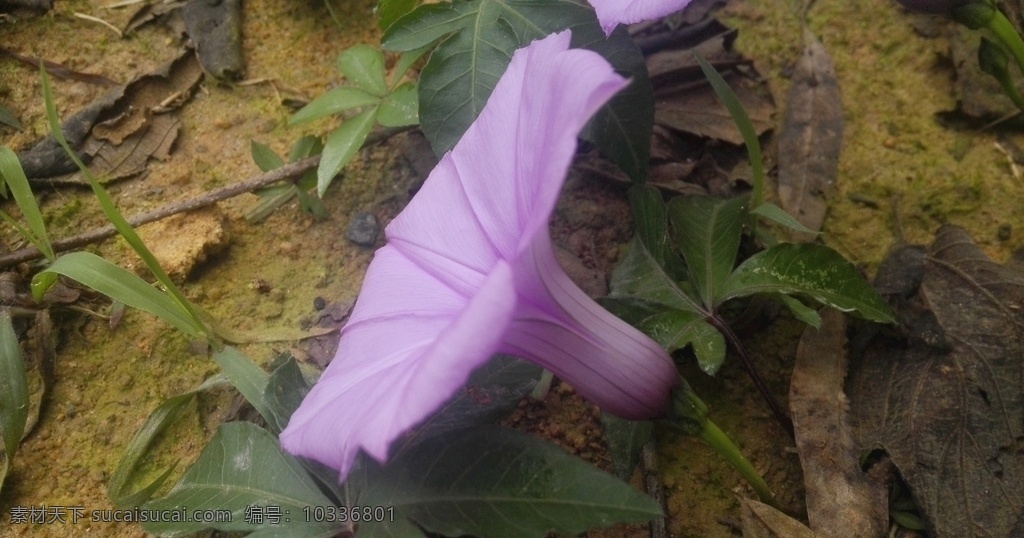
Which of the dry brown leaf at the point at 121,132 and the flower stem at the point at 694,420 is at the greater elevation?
the dry brown leaf at the point at 121,132

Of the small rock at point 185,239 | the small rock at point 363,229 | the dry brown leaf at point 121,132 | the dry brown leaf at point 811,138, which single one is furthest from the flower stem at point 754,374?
the dry brown leaf at point 121,132

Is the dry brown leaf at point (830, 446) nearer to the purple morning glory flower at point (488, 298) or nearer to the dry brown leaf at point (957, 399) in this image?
the dry brown leaf at point (957, 399)

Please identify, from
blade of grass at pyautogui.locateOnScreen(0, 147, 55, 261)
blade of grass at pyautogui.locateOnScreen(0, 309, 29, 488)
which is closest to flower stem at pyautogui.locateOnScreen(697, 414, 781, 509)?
blade of grass at pyautogui.locateOnScreen(0, 309, 29, 488)

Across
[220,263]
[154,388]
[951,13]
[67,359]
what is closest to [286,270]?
[220,263]

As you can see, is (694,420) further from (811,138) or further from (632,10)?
(811,138)

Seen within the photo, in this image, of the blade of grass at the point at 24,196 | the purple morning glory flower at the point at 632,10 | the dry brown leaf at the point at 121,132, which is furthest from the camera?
the dry brown leaf at the point at 121,132

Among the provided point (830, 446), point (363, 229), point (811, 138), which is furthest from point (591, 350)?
point (811, 138)

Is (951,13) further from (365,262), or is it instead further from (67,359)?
(67,359)
